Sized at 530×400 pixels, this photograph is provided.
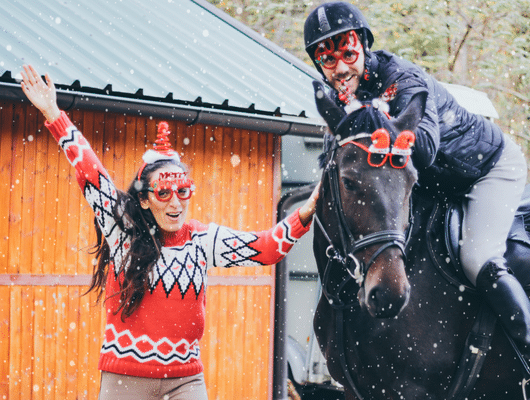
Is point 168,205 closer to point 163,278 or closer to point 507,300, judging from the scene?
point 163,278

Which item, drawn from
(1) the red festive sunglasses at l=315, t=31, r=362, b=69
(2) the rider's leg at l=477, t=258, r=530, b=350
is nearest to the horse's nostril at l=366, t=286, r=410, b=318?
(2) the rider's leg at l=477, t=258, r=530, b=350

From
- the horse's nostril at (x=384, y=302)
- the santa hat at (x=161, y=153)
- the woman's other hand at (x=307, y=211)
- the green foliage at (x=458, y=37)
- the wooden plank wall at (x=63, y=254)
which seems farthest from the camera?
the green foliage at (x=458, y=37)

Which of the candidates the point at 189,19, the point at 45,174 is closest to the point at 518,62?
the point at 189,19

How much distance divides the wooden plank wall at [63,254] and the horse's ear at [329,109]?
3.06 m

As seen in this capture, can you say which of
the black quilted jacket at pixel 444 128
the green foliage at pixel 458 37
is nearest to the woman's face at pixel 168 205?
the black quilted jacket at pixel 444 128

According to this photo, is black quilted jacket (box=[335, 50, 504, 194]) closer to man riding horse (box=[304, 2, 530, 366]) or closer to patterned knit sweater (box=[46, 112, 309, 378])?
man riding horse (box=[304, 2, 530, 366])

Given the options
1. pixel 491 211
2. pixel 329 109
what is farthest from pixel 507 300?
pixel 329 109

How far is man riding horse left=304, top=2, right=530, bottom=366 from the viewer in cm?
289

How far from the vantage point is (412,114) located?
9.00ft

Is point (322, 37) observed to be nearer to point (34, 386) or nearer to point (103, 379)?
point (103, 379)

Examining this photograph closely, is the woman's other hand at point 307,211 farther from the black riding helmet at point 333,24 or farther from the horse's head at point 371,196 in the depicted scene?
the black riding helmet at point 333,24

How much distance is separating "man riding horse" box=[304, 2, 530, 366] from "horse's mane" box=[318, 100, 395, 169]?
0.07 metres

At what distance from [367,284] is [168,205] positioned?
1.26 m

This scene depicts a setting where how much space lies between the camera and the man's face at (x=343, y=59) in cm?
312
